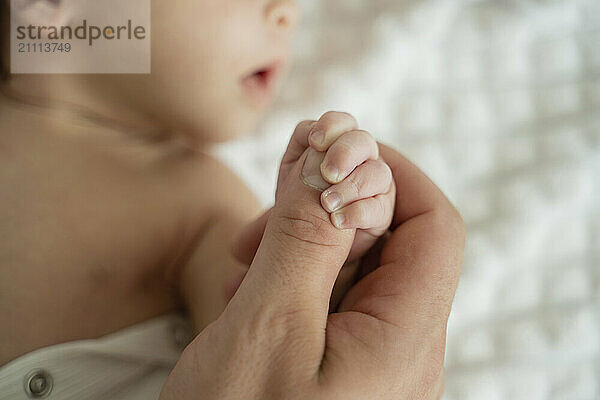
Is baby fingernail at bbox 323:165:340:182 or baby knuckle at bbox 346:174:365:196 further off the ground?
baby fingernail at bbox 323:165:340:182

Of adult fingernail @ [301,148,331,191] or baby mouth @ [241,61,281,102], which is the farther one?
baby mouth @ [241,61,281,102]

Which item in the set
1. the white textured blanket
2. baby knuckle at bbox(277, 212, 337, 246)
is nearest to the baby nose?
the white textured blanket

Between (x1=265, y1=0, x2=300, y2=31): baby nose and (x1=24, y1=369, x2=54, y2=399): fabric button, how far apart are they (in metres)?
0.49

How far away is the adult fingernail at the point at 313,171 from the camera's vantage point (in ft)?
1.78

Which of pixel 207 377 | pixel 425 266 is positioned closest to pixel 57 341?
pixel 207 377

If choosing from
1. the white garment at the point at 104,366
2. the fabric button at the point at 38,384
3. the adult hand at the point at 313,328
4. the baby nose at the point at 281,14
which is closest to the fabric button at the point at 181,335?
the white garment at the point at 104,366

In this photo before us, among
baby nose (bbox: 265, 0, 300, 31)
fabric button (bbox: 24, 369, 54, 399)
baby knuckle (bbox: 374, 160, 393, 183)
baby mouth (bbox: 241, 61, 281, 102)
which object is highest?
baby nose (bbox: 265, 0, 300, 31)

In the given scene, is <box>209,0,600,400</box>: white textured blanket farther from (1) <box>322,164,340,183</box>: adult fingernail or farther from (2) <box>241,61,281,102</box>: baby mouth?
(1) <box>322,164,340,183</box>: adult fingernail

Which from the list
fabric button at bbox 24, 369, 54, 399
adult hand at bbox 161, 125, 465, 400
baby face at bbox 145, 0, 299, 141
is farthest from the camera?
baby face at bbox 145, 0, 299, 141

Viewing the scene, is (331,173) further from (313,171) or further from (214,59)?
(214,59)

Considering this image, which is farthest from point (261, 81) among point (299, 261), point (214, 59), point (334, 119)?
point (299, 261)

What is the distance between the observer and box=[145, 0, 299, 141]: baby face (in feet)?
2.67

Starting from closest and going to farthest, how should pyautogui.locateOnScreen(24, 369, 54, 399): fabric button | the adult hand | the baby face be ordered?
the adult hand
pyautogui.locateOnScreen(24, 369, 54, 399): fabric button
the baby face

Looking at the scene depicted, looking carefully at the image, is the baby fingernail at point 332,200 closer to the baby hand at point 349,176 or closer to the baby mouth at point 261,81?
the baby hand at point 349,176
